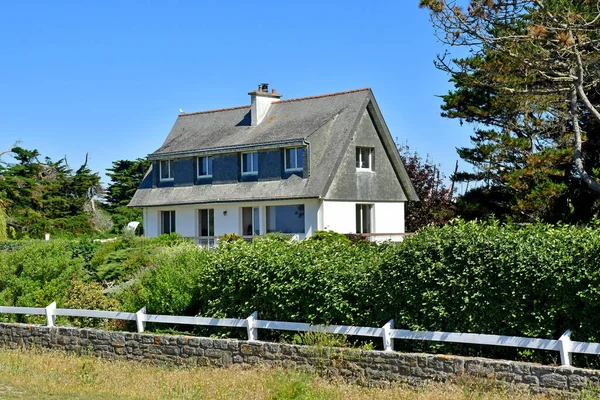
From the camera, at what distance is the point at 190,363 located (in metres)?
16.4

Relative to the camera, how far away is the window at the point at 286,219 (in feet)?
128

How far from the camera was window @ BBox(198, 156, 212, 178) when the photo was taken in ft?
141

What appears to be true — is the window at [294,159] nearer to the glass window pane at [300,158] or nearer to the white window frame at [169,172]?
the glass window pane at [300,158]

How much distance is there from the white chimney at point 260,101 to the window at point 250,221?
4.67 m

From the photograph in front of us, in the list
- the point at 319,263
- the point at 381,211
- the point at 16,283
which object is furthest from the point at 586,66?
the point at 381,211

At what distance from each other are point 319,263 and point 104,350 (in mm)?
5418

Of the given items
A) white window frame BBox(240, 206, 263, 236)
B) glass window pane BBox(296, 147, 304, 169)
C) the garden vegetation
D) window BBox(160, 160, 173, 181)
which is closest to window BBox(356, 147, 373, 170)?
glass window pane BBox(296, 147, 304, 169)

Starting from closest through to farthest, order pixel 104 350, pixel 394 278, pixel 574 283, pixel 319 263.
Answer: pixel 574 283 → pixel 394 278 → pixel 319 263 → pixel 104 350

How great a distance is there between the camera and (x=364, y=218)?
4109 centimetres

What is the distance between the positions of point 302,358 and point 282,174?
25.2 metres

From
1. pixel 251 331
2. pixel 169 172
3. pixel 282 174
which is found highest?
pixel 169 172

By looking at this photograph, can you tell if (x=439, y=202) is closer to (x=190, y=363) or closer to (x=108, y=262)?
(x=108, y=262)

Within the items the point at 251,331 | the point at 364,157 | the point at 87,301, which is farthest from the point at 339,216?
the point at 251,331

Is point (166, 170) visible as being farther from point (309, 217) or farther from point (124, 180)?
point (124, 180)
